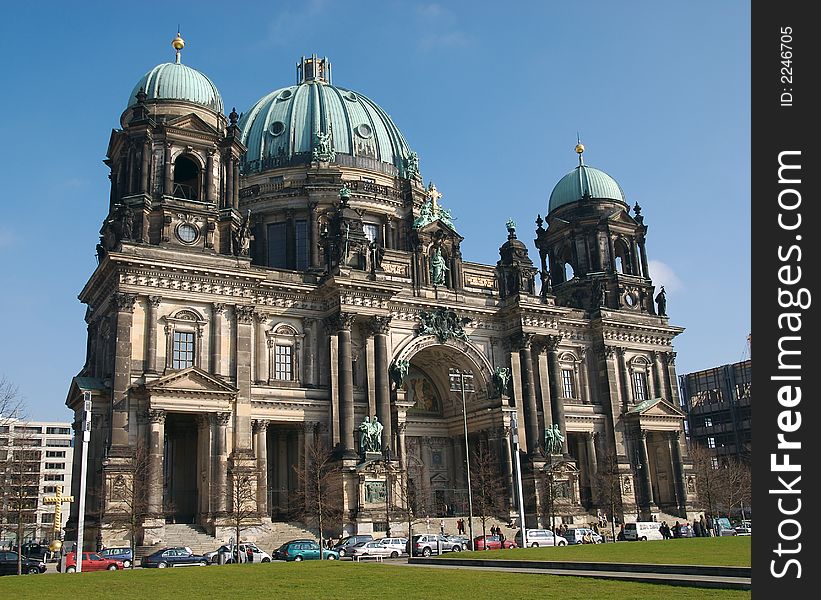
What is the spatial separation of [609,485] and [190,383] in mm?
34436

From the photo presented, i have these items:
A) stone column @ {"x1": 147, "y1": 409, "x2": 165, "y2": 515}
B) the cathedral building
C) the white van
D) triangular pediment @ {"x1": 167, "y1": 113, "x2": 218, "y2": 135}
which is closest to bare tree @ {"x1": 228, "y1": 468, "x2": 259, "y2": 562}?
the cathedral building

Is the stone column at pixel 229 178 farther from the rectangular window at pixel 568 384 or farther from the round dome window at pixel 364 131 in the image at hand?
the rectangular window at pixel 568 384

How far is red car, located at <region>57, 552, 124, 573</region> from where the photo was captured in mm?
40375

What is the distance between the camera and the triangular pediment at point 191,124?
5622cm

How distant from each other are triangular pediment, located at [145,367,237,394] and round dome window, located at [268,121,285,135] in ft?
105

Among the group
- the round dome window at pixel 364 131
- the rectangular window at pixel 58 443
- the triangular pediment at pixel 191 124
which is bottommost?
the rectangular window at pixel 58 443

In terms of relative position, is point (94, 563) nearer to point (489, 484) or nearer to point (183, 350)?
point (183, 350)

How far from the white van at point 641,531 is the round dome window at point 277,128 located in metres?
45.9

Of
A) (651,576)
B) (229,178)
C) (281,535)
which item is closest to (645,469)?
(281,535)

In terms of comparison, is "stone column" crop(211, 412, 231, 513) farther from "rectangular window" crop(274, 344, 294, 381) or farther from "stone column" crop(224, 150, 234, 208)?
"stone column" crop(224, 150, 234, 208)

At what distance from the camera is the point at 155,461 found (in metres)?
48.1
